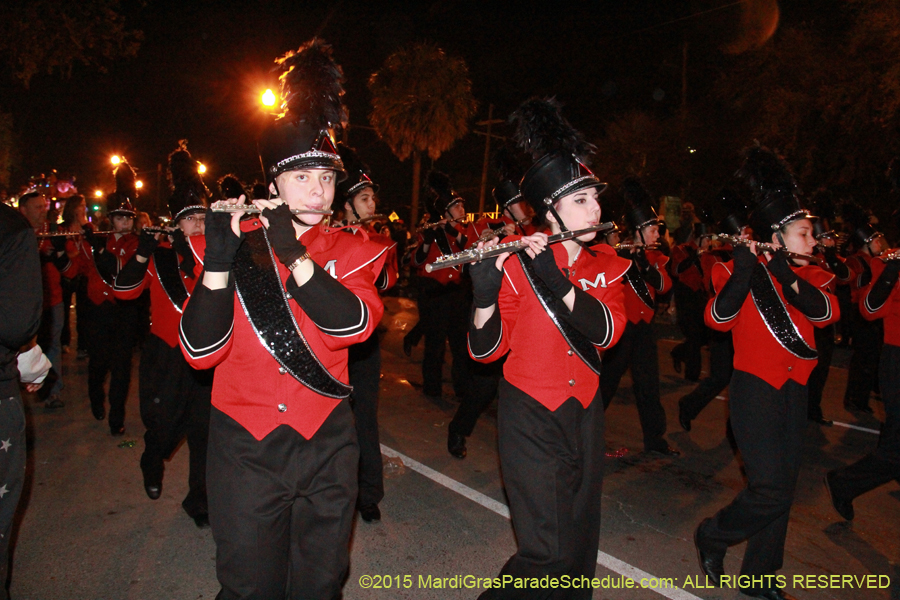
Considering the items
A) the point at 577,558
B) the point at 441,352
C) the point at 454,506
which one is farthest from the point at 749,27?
the point at 577,558

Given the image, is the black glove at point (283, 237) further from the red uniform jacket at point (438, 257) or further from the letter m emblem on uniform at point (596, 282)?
the red uniform jacket at point (438, 257)

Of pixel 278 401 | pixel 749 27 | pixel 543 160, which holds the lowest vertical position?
pixel 278 401

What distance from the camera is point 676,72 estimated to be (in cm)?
3028

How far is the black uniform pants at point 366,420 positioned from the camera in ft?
15.7

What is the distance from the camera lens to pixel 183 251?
199 inches

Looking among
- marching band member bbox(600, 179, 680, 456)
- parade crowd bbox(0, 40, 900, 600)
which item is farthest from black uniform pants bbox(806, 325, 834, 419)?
parade crowd bbox(0, 40, 900, 600)

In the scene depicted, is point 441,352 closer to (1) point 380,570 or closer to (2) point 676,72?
(1) point 380,570

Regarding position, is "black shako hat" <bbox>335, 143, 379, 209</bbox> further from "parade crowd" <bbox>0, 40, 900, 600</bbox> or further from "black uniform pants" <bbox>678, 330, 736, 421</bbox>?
"black uniform pants" <bbox>678, 330, 736, 421</bbox>

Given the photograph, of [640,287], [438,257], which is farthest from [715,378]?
[438,257]

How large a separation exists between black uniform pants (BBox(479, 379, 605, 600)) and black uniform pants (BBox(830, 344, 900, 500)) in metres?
2.95

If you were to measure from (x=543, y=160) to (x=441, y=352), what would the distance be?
5493 millimetres

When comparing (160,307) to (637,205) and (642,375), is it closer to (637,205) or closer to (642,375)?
(642,375)

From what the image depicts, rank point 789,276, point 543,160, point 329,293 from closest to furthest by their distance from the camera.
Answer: point 329,293
point 543,160
point 789,276

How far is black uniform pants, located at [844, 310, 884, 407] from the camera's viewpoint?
27.6 ft
